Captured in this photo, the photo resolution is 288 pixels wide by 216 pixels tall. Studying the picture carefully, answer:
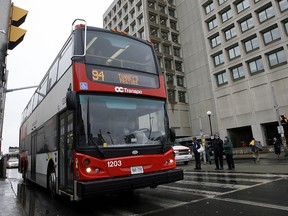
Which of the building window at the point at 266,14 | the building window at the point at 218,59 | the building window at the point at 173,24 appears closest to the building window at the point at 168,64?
the building window at the point at 173,24

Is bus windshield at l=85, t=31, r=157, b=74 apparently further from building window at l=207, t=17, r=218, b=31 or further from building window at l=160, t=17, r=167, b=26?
building window at l=160, t=17, r=167, b=26

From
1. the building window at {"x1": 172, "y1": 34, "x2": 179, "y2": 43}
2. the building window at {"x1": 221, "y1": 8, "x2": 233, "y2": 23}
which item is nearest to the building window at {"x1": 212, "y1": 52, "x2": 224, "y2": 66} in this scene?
the building window at {"x1": 221, "y1": 8, "x2": 233, "y2": 23}

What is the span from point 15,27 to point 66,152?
11.8 feet

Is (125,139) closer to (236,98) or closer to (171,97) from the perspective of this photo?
(236,98)

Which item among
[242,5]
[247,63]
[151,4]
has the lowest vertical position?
[247,63]

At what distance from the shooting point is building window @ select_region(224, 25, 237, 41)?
38.0m

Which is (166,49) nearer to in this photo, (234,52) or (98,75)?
(234,52)

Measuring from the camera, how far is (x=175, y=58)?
51.5m

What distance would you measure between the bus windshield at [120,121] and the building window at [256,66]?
32.4 m

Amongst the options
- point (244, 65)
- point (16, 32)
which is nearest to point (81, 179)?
point (16, 32)

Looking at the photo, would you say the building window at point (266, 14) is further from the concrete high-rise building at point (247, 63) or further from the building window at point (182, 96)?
the building window at point (182, 96)

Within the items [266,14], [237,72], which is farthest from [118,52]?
[237,72]

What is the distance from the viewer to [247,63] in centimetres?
3603

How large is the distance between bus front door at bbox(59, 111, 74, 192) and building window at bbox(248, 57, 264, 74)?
33806 millimetres
